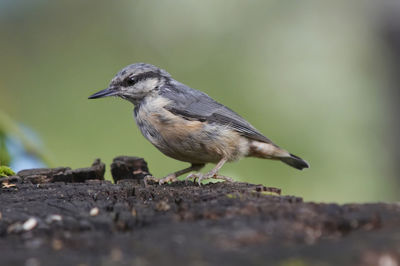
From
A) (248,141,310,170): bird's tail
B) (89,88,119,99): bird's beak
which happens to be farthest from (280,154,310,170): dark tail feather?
(89,88,119,99): bird's beak

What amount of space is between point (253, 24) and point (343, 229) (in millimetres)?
7768

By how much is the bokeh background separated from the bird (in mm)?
1859

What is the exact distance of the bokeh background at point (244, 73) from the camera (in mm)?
8062

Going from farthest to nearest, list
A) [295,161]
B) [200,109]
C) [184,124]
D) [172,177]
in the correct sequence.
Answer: [295,161] → [200,109] → [184,124] → [172,177]

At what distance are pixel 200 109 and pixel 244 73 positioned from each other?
3897 mm

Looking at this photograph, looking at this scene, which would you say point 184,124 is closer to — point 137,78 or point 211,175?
point 211,175

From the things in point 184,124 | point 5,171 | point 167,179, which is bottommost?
point 5,171

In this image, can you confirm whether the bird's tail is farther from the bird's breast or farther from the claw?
the claw

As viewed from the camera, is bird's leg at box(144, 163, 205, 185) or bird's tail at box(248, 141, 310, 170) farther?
bird's tail at box(248, 141, 310, 170)

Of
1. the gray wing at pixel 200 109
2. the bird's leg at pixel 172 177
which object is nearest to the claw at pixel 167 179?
the bird's leg at pixel 172 177

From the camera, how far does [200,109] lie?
5.44m

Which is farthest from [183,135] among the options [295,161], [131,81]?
[295,161]

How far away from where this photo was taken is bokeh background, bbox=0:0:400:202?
317 inches

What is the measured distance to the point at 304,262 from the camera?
2025mm
